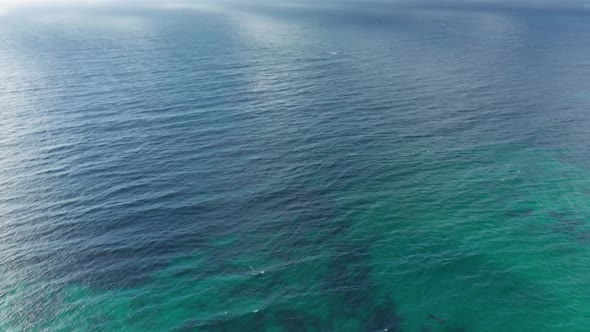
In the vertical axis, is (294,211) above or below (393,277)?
above

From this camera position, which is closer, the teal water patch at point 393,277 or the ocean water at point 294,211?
the teal water patch at point 393,277

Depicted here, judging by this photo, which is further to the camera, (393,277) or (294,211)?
(294,211)

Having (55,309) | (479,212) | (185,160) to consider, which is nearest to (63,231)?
(55,309)

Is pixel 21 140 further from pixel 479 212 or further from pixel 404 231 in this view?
pixel 479 212

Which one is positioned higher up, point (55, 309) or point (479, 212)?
point (479, 212)

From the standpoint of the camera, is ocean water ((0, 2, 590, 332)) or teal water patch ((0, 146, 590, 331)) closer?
teal water patch ((0, 146, 590, 331))

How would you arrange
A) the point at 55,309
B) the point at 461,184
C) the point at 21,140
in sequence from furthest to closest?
the point at 21,140 < the point at 461,184 < the point at 55,309

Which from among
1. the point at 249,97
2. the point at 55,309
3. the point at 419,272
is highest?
the point at 249,97

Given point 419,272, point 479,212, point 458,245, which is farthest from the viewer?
point 479,212
